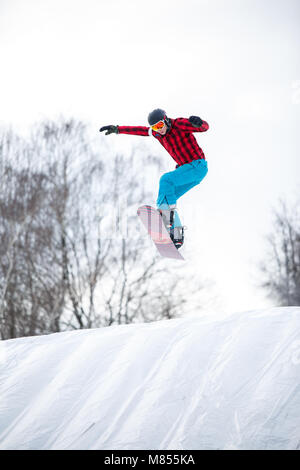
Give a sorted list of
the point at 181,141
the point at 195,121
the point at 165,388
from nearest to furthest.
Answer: the point at 165,388 < the point at 195,121 < the point at 181,141

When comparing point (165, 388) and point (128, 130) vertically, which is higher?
point (128, 130)

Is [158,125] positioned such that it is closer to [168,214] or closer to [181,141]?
[181,141]

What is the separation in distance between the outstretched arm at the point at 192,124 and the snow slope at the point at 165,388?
7.02 feet

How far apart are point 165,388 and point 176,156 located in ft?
9.72

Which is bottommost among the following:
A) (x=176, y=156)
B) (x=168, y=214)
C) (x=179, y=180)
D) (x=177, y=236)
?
(x=177, y=236)

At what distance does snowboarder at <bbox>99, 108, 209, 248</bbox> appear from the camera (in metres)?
5.42

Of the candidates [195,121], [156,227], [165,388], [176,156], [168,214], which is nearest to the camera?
[165,388]

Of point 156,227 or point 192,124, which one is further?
point 156,227

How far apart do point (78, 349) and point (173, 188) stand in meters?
2.28

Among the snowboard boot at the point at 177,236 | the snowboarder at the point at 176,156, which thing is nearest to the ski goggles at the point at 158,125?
the snowboarder at the point at 176,156

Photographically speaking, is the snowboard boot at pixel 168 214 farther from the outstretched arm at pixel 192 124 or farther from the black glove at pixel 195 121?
the black glove at pixel 195 121

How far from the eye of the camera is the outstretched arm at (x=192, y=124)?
508cm

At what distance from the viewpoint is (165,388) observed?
376 centimetres

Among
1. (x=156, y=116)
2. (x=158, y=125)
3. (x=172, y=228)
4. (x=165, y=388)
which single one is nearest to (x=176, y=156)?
(x=158, y=125)
